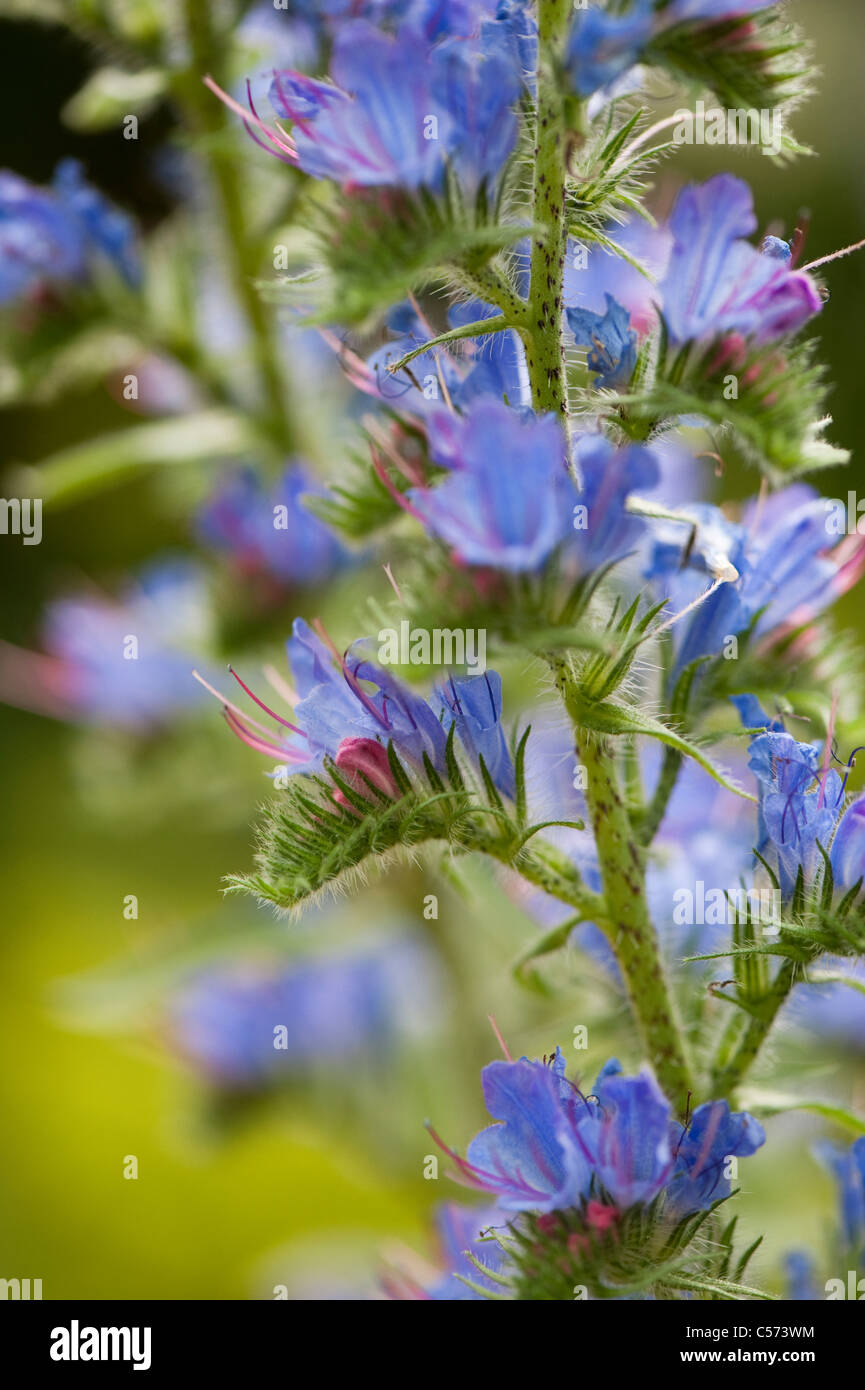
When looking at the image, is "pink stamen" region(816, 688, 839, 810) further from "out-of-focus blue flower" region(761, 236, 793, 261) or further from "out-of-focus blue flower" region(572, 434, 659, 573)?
"out-of-focus blue flower" region(761, 236, 793, 261)

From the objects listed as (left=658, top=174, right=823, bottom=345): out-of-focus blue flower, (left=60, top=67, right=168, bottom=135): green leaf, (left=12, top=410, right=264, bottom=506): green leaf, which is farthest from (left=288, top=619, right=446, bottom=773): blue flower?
(left=60, top=67, right=168, bottom=135): green leaf

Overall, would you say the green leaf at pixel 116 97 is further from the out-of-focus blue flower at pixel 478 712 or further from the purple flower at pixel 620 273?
the out-of-focus blue flower at pixel 478 712

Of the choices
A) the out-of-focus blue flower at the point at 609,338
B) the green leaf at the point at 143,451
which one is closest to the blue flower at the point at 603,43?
the out-of-focus blue flower at the point at 609,338

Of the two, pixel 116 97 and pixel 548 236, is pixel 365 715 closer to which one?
pixel 548 236
